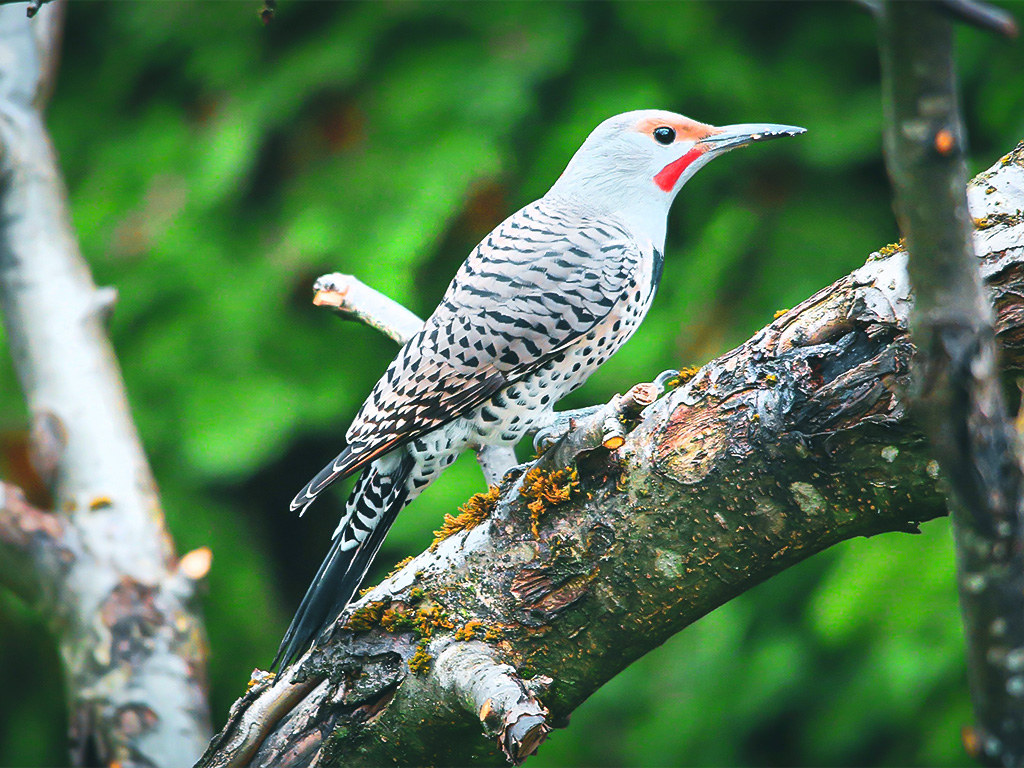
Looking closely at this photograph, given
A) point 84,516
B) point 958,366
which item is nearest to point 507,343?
point 958,366

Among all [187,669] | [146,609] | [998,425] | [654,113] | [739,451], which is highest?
[654,113]

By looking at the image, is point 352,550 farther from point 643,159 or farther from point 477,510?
point 643,159

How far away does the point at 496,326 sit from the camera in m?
2.14

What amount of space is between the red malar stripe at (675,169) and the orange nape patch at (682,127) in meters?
0.03

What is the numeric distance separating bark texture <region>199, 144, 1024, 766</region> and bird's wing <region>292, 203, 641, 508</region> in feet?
1.15

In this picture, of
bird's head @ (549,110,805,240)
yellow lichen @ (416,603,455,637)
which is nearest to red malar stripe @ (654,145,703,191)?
bird's head @ (549,110,805,240)

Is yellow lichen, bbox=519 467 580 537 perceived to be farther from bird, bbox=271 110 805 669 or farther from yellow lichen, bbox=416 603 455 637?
bird, bbox=271 110 805 669

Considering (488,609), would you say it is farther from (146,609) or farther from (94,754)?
(94,754)

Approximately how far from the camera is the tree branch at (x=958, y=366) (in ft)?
2.38

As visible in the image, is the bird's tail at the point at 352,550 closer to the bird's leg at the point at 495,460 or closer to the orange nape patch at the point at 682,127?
the bird's leg at the point at 495,460

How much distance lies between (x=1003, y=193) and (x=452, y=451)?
51.1 inches

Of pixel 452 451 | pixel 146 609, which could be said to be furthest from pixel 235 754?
pixel 146 609

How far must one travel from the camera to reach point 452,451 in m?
2.19

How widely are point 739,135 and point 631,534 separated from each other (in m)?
1.20
